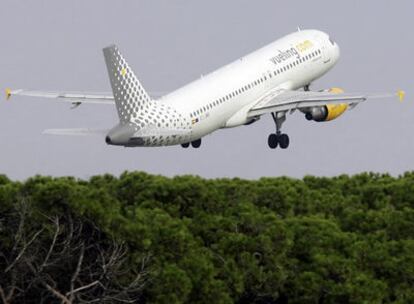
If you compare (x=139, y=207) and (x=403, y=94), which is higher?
(x=403, y=94)

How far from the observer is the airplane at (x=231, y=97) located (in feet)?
309

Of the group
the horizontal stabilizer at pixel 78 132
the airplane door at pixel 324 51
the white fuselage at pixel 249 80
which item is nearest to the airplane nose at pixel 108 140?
the horizontal stabilizer at pixel 78 132

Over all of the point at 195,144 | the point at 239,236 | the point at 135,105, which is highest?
the point at 135,105

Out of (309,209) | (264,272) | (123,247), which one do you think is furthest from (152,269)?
(309,209)

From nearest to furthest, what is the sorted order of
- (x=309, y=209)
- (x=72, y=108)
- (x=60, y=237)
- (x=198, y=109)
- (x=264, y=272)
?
(x=60, y=237)
(x=264, y=272)
(x=309, y=209)
(x=198, y=109)
(x=72, y=108)

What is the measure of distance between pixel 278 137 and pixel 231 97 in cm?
594

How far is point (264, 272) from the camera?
6700 cm

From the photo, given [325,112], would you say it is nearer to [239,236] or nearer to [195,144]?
[195,144]

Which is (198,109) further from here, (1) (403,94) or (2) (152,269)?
(2) (152,269)

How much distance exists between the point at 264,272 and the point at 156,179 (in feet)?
21.8

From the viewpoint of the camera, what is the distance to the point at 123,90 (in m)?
94.8

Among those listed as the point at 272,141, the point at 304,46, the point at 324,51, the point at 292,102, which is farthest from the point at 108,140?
the point at 324,51

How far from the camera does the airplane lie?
94.2m

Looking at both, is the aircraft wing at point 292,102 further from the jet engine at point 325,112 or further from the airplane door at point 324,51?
the airplane door at point 324,51
